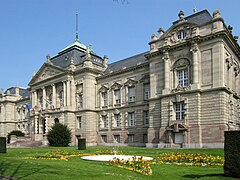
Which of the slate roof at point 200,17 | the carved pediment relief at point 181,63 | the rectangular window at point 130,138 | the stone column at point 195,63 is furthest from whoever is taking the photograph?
the rectangular window at point 130,138

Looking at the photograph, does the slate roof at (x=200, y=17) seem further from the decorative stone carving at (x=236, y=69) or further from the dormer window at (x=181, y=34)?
the decorative stone carving at (x=236, y=69)

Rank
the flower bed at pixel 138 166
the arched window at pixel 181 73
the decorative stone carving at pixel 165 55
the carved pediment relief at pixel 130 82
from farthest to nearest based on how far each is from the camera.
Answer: the carved pediment relief at pixel 130 82
the decorative stone carving at pixel 165 55
the arched window at pixel 181 73
the flower bed at pixel 138 166

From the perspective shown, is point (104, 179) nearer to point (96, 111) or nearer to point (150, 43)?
point (150, 43)

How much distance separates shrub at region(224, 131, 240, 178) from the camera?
1001cm

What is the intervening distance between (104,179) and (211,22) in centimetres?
2704

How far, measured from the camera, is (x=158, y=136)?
113ft

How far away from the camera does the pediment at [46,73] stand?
5047cm

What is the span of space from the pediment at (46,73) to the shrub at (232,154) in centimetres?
4198

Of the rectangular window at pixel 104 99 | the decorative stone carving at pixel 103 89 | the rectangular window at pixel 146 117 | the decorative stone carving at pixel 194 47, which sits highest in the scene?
the decorative stone carving at pixel 194 47

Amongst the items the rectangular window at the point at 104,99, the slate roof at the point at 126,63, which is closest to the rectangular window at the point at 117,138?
the rectangular window at the point at 104,99

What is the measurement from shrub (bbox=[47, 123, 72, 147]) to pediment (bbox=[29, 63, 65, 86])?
1246cm

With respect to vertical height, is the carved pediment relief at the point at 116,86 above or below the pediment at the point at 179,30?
below

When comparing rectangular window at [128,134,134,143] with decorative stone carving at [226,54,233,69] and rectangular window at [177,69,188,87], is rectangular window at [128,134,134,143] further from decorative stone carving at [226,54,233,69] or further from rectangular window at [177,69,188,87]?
decorative stone carving at [226,54,233,69]

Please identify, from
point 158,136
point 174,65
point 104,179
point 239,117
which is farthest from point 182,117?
point 104,179
